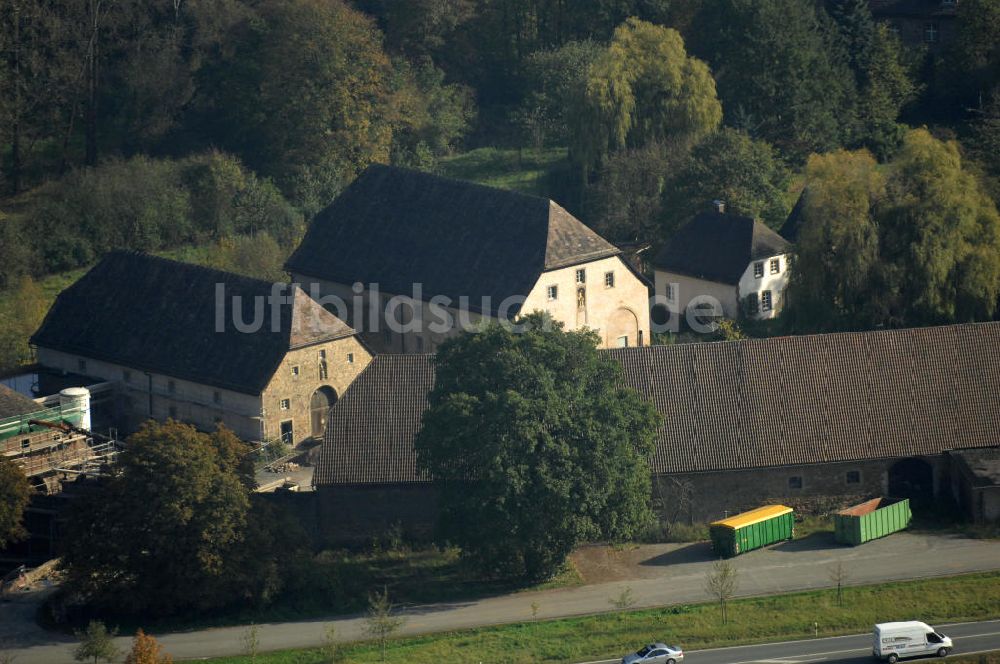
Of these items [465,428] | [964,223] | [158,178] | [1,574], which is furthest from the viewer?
[158,178]

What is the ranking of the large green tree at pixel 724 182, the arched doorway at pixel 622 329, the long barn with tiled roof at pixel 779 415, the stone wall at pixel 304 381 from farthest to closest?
the large green tree at pixel 724 182 → the arched doorway at pixel 622 329 → the stone wall at pixel 304 381 → the long barn with tiled roof at pixel 779 415

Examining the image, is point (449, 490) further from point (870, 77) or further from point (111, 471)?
point (870, 77)

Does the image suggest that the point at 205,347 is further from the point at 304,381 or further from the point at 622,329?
the point at 622,329

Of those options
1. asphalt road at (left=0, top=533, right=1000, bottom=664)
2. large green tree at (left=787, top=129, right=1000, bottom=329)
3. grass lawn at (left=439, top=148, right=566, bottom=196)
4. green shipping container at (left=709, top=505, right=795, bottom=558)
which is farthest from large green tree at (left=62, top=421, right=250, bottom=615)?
grass lawn at (left=439, top=148, right=566, bottom=196)

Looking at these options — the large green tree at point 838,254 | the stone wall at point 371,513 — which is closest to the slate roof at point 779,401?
the stone wall at point 371,513

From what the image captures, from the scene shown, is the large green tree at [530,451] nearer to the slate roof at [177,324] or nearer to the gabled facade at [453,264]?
the slate roof at [177,324]

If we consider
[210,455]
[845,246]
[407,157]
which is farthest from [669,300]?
[210,455]
